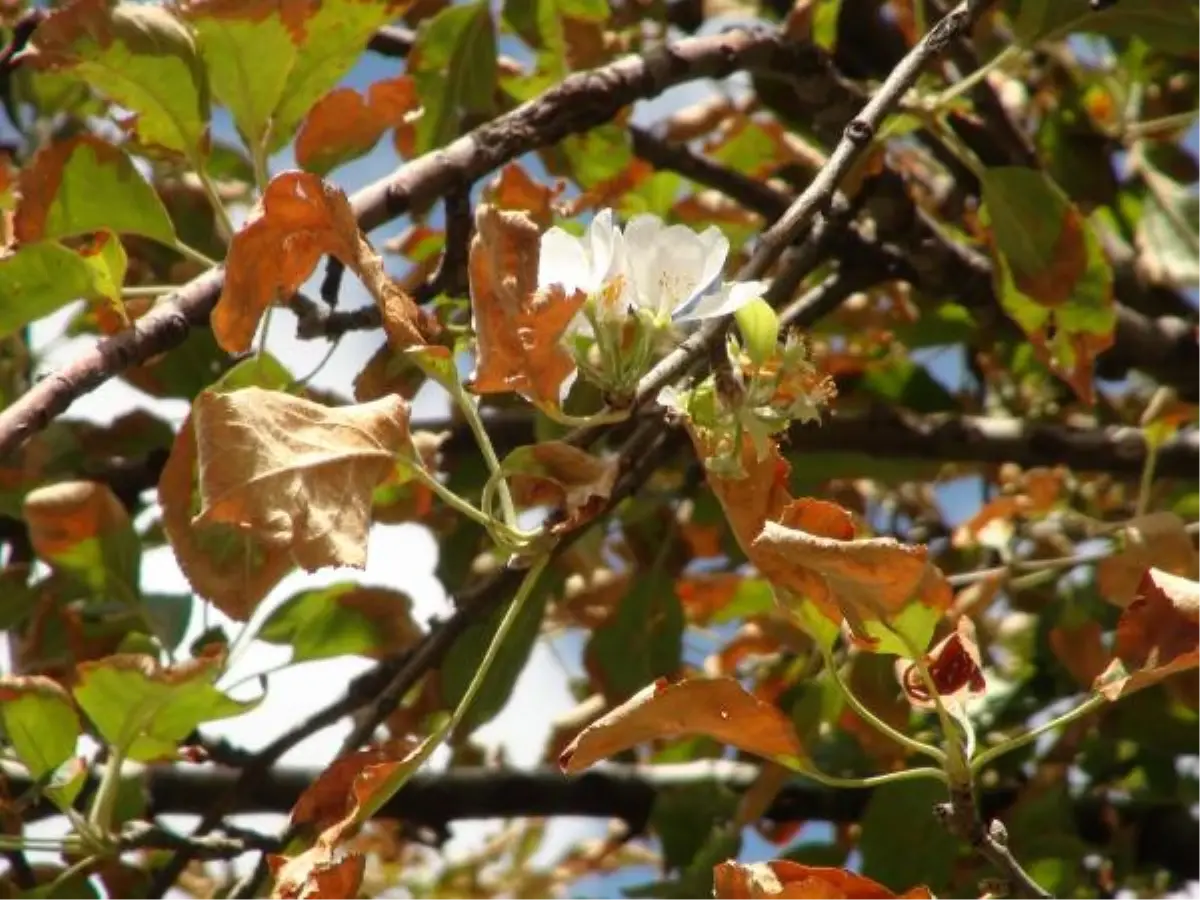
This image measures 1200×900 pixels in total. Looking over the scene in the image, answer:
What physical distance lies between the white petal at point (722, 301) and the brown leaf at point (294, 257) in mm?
100

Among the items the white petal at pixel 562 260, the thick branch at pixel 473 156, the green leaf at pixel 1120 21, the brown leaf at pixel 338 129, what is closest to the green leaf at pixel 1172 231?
the green leaf at pixel 1120 21

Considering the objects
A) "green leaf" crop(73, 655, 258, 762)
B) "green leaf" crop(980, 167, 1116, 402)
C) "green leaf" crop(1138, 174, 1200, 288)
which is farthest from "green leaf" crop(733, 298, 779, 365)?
"green leaf" crop(1138, 174, 1200, 288)

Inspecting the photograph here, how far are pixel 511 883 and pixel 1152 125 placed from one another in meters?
0.88

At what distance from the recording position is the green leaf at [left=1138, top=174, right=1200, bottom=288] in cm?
121

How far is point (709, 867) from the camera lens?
0.97 meters

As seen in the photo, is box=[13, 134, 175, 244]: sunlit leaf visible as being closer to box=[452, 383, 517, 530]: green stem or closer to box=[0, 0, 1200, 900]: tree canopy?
box=[0, 0, 1200, 900]: tree canopy

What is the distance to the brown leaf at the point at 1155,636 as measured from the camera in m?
0.60

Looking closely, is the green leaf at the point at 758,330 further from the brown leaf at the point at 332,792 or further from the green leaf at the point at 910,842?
the green leaf at the point at 910,842

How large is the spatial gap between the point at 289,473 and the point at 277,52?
33 cm

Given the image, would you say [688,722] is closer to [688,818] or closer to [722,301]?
[722,301]

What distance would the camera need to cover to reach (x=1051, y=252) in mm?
1001

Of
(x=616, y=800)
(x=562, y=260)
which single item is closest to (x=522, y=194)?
(x=562, y=260)

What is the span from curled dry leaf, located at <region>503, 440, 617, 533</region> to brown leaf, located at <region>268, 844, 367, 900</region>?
0.46ft

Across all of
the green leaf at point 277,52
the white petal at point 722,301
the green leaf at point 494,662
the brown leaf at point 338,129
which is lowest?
the green leaf at point 494,662
